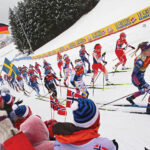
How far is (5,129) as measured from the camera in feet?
5.48

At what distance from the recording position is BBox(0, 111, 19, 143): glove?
1.58m

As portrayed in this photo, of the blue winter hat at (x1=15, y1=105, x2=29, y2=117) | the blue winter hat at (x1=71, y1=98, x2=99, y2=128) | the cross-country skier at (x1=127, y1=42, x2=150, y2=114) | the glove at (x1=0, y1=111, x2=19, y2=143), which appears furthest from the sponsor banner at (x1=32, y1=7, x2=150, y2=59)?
the glove at (x1=0, y1=111, x2=19, y2=143)

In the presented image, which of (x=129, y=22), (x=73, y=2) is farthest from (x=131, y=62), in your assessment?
(x=73, y=2)

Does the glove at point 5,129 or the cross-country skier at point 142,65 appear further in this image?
the cross-country skier at point 142,65

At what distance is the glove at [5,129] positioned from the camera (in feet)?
5.19

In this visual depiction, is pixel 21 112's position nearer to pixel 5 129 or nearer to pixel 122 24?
pixel 5 129

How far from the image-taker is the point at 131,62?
9297mm

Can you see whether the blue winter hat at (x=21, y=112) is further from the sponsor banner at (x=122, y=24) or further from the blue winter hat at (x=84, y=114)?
Result: the sponsor banner at (x=122, y=24)

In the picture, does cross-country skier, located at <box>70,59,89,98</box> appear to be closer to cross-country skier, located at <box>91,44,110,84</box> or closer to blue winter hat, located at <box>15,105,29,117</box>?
cross-country skier, located at <box>91,44,110,84</box>

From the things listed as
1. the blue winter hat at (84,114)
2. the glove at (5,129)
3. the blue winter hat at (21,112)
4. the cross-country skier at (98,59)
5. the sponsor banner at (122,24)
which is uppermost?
the sponsor banner at (122,24)

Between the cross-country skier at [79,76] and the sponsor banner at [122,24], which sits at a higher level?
the sponsor banner at [122,24]

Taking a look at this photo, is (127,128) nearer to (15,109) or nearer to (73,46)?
(15,109)

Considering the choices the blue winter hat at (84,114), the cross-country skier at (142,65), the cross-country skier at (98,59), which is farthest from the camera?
the cross-country skier at (98,59)

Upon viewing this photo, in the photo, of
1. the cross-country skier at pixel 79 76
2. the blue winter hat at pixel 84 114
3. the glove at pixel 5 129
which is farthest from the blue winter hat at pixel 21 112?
the cross-country skier at pixel 79 76
